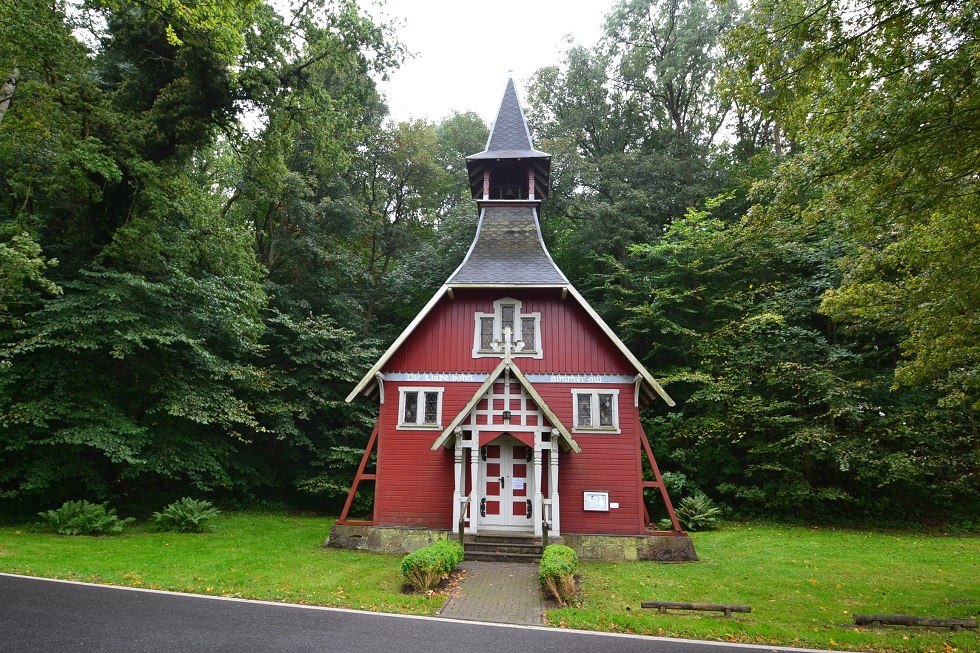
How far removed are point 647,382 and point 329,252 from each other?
52.0 ft

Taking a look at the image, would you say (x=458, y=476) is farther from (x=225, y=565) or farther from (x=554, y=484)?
(x=225, y=565)

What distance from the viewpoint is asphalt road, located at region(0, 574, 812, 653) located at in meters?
5.89

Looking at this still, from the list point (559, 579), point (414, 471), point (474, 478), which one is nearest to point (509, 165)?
point (414, 471)

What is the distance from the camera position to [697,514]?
17.1 m

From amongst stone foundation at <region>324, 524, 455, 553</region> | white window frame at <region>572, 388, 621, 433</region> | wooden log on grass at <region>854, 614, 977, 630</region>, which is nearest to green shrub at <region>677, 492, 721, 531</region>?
white window frame at <region>572, 388, 621, 433</region>

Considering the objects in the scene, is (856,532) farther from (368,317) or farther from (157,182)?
(157,182)

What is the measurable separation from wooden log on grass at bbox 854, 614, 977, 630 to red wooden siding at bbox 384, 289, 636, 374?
25.5 ft

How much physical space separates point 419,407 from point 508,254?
17.5 ft

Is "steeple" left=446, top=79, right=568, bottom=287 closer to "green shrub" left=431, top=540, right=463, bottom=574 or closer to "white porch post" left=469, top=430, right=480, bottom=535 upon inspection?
"white porch post" left=469, top=430, right=480, bottom=535

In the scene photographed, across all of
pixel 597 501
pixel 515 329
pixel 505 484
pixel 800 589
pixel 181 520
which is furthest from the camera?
pixel 515 329

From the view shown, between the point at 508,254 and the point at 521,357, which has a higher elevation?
the point at 508,254

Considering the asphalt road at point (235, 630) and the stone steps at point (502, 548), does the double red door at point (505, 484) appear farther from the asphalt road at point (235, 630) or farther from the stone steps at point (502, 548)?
the asphalt road at point (235, 630)

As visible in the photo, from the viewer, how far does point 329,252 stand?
81.0ft

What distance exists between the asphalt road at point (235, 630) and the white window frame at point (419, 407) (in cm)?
719
